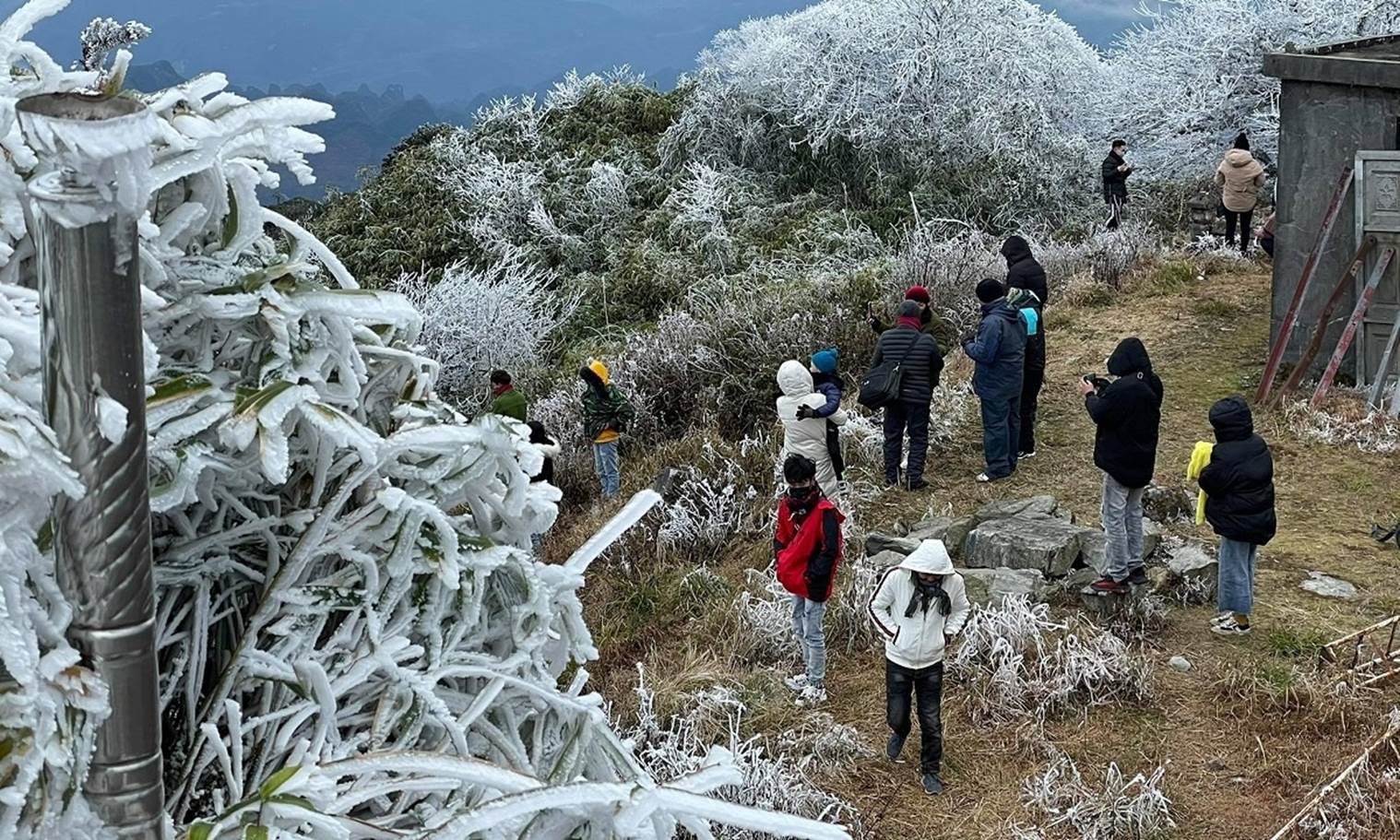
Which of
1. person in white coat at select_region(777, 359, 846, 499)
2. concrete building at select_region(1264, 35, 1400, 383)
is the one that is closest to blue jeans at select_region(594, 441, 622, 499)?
person in white coat at select_region(777, 359, 846, 499)

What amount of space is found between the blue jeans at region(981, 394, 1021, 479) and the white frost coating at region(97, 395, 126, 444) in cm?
931

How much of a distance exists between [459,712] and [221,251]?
0.82 m

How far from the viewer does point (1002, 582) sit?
346 inches

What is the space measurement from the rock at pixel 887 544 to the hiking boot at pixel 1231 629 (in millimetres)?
1882

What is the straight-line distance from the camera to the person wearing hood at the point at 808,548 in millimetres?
7398

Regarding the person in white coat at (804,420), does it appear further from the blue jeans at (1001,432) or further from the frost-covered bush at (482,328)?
the frost-covered bush at (482,328)

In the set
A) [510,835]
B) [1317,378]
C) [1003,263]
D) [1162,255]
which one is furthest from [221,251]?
[1162,255]

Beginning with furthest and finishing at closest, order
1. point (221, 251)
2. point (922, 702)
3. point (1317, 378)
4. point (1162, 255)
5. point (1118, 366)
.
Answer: point (1162, 255)
point (1317, 378)
point (1118, 366)
point (922, 702)
point (221, 251)

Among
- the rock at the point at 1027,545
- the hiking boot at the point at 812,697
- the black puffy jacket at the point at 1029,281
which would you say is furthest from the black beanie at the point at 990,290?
the hiking boot at the point at 812,697

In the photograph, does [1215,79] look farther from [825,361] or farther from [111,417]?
[111,417]

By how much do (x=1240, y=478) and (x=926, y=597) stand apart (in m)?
2.15

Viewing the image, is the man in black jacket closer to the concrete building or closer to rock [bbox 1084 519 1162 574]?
the concrete building

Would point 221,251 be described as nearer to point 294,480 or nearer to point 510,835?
point 294,480

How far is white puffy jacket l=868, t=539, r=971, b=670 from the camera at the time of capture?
22.4ft
